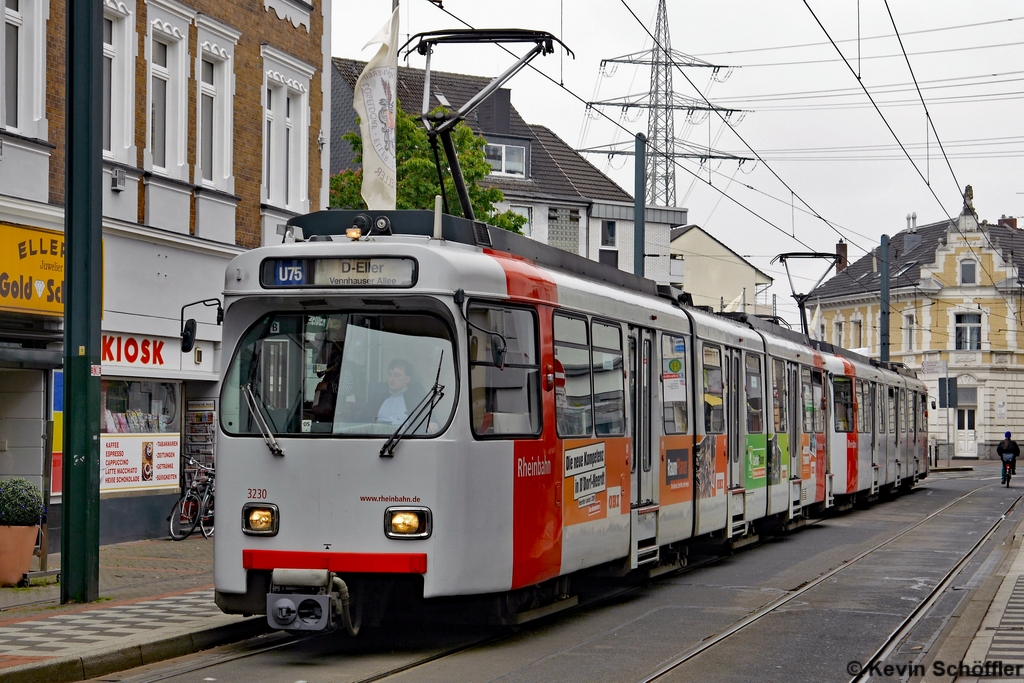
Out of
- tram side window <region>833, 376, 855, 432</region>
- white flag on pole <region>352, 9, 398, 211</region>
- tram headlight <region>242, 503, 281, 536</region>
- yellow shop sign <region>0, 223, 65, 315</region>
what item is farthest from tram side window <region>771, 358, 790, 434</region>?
tram headlight <region>242, 503, 281, 536</region>

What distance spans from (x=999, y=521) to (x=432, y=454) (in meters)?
18.6

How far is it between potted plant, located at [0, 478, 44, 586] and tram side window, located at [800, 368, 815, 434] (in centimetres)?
1300

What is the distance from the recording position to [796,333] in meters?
23.7

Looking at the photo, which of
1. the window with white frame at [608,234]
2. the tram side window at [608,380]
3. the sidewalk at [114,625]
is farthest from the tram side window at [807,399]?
the window with white frame at [608,234]

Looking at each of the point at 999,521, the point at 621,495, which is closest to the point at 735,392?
the point at 621,495

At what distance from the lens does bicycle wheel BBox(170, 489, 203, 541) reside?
18.1 meters

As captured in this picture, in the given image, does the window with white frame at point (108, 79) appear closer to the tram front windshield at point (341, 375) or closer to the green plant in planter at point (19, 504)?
the green plant in planter at point (19, 504)

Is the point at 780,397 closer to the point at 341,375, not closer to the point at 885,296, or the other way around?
the point at 341,375

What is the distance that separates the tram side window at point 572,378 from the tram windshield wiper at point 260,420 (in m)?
2.28

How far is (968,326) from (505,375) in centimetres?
6950

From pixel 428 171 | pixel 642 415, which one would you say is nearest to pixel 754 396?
pixel 642 415

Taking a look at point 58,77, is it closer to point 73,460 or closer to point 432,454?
point 73,460

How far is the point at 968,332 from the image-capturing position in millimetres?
75125

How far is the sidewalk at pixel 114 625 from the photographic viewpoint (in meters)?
8.89
